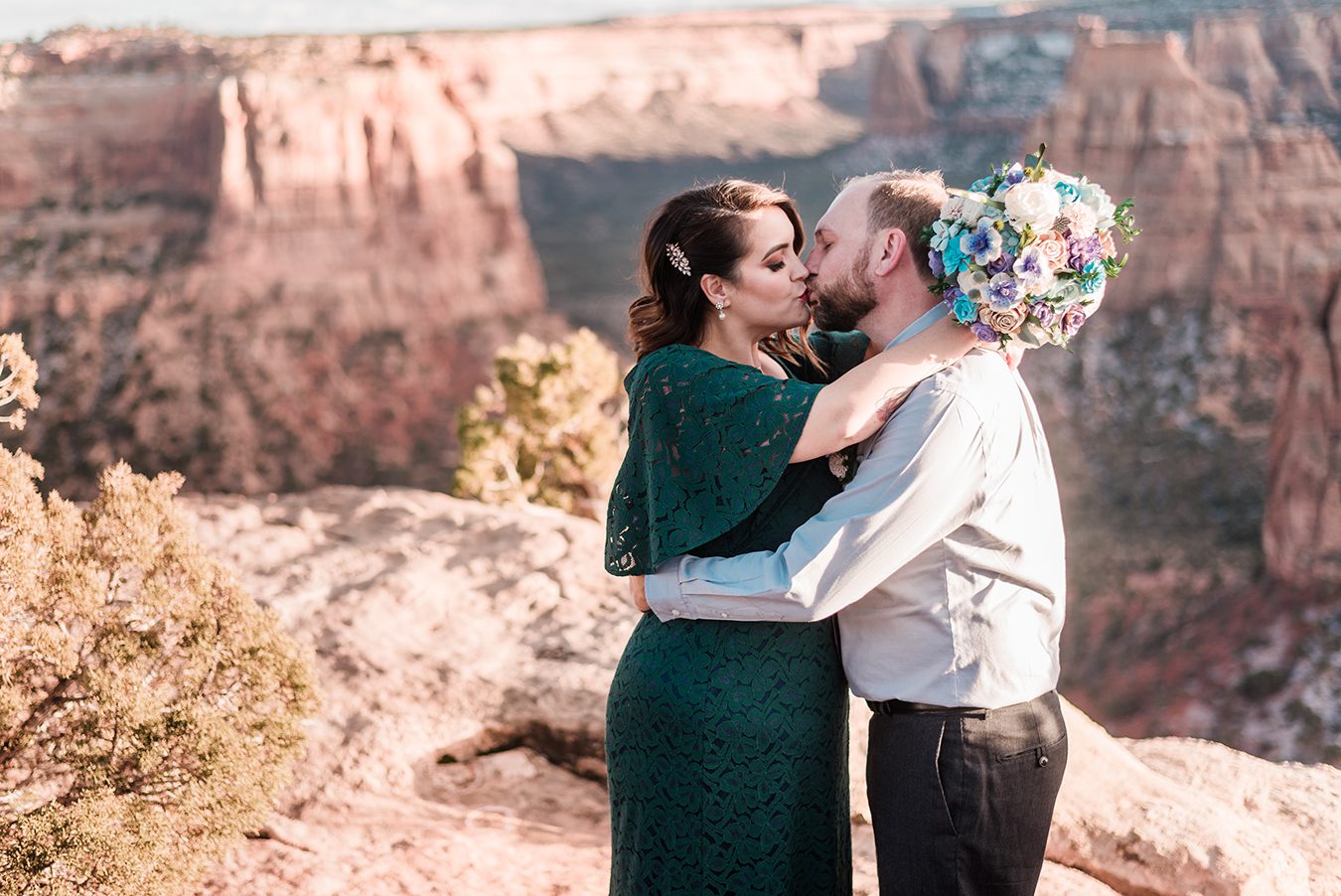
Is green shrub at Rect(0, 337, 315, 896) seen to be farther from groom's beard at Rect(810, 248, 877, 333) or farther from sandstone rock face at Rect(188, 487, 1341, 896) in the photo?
groom's beard at Rect(810, 248, 877, 333)

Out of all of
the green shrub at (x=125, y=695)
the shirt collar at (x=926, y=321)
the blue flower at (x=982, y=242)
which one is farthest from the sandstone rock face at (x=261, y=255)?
the blue flower at (x=982, y=242)

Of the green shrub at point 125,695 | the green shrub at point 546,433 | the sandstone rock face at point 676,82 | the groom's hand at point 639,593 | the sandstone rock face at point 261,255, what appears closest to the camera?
the groom's hand at point 639,593

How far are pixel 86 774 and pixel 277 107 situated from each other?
1734 inches

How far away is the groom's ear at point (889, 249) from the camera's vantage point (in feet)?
10.8

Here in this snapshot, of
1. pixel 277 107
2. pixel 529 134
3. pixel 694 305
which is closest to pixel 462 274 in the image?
pixel 277 107

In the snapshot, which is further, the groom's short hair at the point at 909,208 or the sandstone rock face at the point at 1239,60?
the sandstone rock face at the point at 1239,60

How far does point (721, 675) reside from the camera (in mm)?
3318

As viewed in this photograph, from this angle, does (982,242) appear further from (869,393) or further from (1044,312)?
(869,393)

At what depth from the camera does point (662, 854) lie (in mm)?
A: 3504

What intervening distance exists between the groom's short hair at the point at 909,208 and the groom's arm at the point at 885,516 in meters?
0.46

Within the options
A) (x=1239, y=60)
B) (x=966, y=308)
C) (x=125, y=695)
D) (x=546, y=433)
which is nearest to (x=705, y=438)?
(x=966, y=308)

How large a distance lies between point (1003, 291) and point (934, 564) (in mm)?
751

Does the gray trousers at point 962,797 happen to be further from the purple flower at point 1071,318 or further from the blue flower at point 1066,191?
the blue flower at point 1066,191

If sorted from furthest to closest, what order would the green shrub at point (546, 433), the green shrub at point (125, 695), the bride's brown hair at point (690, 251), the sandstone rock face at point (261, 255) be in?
the sandstone rock face at point (261, 255), the green shrub at point (546, 433), the green shrub at point (125, 695), the bride's brown hair at point (690, 251)
